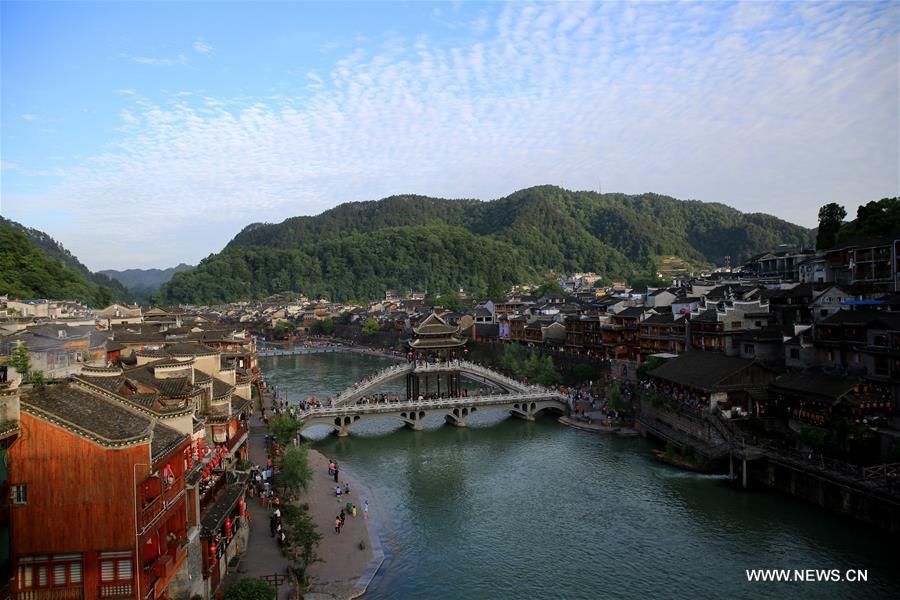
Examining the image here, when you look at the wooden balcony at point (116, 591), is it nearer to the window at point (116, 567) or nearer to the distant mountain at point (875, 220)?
the window at point (116, 567)

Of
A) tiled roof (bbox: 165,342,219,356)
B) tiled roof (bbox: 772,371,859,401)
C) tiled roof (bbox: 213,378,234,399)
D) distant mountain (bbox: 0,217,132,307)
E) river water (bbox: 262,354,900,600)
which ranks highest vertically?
distant mountain (bbox: 0,217,132,307)

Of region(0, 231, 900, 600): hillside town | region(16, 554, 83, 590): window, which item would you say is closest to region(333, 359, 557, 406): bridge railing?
region(0, 231, 900, 600): hillside town

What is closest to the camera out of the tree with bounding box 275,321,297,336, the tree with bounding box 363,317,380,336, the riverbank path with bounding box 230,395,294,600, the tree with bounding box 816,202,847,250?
the riverbank path with bounding box 230,395,294,600

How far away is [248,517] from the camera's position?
2536cm

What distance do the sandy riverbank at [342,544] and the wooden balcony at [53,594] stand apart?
9.13m

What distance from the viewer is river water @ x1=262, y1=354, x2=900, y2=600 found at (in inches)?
914

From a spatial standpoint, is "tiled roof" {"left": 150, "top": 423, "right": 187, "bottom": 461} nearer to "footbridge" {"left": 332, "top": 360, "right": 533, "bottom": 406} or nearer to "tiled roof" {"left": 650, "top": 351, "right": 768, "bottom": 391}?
"tiled roof" {"left": 650, "top": 351, "right": 768, "bottom": 391}

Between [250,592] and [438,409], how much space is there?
30.1 m

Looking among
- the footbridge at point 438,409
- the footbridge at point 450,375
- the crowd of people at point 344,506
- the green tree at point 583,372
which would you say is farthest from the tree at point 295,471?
the green tree at point 583,372

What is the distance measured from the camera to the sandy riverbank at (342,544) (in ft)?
73.3

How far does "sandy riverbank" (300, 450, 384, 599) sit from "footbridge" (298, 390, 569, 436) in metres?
8.96

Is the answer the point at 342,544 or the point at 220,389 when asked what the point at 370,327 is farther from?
the point at 342,544

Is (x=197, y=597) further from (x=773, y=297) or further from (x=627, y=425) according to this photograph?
(x=773, y=297)

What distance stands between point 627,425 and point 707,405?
8311 millimetres
